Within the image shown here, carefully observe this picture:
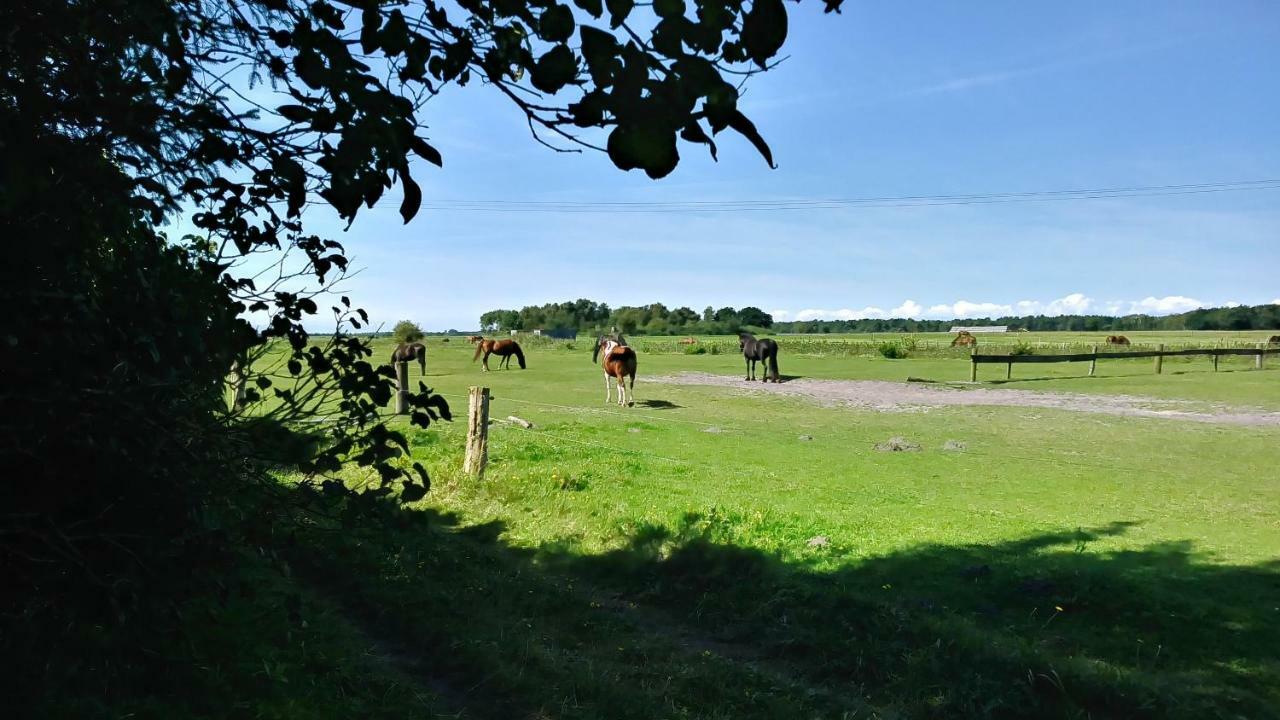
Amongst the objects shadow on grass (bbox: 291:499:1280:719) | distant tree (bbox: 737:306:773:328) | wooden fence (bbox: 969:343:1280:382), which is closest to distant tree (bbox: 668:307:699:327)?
distant tree (bbox: 737:306:773:328)

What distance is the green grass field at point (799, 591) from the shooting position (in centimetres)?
492

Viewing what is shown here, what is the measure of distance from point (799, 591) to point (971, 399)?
2151 centimetres

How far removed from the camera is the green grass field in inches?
194

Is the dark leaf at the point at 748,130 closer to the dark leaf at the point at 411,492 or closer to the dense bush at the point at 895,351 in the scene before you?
the dark leaf at the point at 411,492

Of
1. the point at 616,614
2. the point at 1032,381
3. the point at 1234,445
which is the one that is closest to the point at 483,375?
A: the point at 1032,381

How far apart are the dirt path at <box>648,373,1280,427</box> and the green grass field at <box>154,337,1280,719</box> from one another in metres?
8.35

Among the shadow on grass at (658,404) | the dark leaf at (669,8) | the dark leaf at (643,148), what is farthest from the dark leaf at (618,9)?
the shadow on grass at (658,404)

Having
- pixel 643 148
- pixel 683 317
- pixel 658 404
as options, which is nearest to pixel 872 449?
pixel 658 404

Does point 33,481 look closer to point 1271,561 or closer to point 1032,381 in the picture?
point 1271,561

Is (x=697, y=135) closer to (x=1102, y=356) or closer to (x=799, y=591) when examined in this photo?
(x=799, y=591)

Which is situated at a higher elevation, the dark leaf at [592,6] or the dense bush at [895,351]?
the dark leaf at [592,6]

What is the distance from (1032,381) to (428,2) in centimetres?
3443

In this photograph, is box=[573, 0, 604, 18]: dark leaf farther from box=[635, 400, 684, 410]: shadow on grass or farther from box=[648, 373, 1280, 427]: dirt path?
box=[648, 373, 1280, 427]: dirt path

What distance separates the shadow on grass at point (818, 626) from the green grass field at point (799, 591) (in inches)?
0.8
